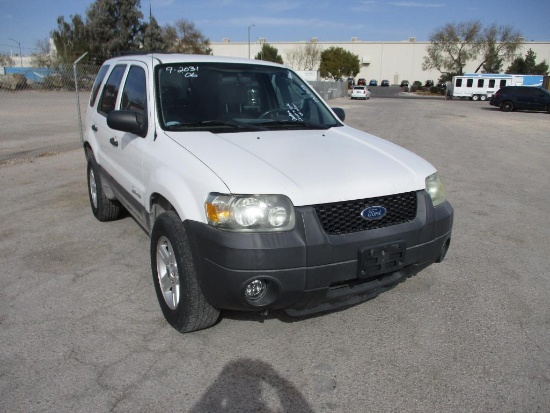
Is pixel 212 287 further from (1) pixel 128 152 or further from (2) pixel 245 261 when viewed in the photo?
(1) pixel 128 152

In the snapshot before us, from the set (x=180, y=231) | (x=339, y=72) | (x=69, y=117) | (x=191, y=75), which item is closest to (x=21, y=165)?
(x=191, y=75)

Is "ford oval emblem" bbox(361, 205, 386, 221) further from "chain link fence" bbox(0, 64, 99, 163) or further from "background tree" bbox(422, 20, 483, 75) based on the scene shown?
"background tree" bbox(422, 20, 483, 75)

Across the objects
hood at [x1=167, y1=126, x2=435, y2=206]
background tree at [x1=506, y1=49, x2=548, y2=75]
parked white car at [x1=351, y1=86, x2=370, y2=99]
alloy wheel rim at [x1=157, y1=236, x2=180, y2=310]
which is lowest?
alloy wheel rim at [x1=157, y1=236, x2=180, y2=310]

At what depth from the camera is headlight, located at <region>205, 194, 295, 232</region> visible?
2.58 meters

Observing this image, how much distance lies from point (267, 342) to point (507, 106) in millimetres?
33724

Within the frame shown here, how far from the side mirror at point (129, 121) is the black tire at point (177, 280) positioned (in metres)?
0.86

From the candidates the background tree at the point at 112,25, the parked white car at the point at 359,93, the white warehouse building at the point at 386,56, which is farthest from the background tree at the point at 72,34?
the white warehouse building at the point at 386,56

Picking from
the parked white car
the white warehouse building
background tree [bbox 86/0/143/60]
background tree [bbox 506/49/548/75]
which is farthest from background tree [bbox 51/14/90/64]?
background tree [bbox 506/49/548/75]

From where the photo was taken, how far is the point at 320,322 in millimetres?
3314

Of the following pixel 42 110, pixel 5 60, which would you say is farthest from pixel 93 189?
pixel 5 60

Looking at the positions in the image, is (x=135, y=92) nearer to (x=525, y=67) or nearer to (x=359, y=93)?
(x=359, y=93)

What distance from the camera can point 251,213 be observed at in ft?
8.50

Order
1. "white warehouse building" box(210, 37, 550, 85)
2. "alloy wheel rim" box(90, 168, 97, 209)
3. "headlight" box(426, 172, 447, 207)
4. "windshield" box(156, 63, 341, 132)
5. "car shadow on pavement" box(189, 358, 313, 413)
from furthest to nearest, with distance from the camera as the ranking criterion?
"white warehouse building" box(210, 37, 550, 85) < "alloy wheel rim" box(90, 168, 97, 209) < "windshield" box(156, 63, 341, 132) < "headlight" box(426, 172, 447, 207) < "car shadow on pavement" box(189, 358, 313, 413)

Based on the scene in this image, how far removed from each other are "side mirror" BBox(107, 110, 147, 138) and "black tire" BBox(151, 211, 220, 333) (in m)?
0.86
